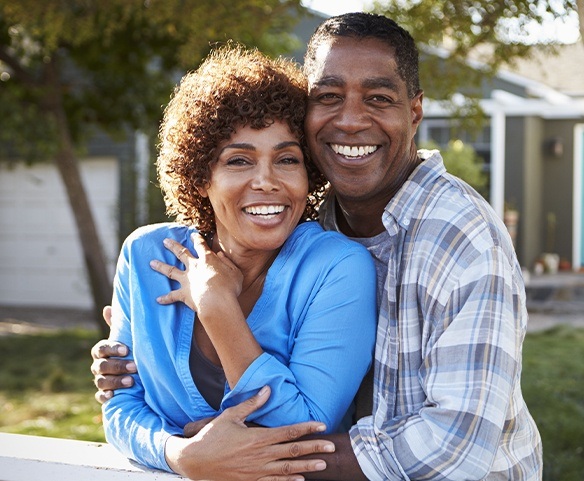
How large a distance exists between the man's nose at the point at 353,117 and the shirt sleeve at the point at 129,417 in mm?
828

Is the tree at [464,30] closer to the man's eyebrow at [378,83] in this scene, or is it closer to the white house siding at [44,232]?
the man's eyebrow at [378,83]

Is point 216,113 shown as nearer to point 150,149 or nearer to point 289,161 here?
point 289,161

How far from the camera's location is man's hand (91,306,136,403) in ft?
9.22

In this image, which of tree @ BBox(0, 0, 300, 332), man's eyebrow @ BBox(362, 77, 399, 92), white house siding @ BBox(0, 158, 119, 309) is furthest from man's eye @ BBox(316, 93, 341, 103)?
white house siding @ BBox(0, 158, 119, 309)

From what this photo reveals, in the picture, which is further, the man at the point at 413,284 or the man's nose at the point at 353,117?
the man's nose at the point at 353,117

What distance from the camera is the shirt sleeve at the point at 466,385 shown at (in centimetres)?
222

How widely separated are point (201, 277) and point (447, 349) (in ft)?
2.58

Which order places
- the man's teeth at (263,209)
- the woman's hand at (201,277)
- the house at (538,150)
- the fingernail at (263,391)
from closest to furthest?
the fingernail at (263,391)
the woman's hand at (201,277)
the man's teeth at (263,209)
the house at (538,150)

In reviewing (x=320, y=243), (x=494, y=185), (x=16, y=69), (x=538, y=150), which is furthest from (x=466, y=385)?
(x=538, y=150)

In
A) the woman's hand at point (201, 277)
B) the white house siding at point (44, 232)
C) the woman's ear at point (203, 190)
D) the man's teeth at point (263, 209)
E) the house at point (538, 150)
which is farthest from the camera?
the house at point (538, 150)

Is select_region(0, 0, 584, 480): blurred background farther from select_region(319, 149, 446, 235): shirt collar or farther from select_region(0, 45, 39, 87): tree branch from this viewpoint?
select_region(319, 149, 446, 235): shirt collar

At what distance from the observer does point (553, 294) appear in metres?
14.4

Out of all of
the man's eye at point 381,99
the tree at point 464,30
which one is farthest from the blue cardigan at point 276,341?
the tree at point 464,30

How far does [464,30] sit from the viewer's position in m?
5.27
